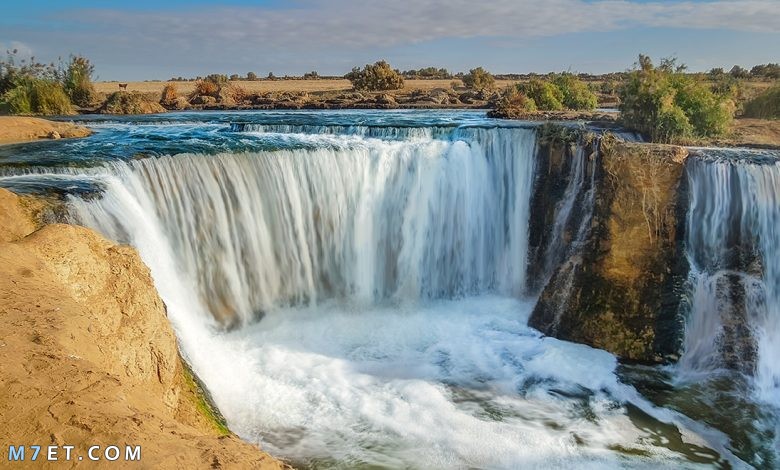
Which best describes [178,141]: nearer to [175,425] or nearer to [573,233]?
[573,233]

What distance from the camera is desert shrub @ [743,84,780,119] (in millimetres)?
16375

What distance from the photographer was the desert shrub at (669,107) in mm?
13516

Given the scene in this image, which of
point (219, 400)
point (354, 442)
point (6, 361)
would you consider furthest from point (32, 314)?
point (354, 442)

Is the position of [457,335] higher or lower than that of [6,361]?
lower

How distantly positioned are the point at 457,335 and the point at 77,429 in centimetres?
835

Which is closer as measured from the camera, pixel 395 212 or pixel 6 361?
pixel 6 361

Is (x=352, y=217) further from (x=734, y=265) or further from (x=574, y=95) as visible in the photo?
(x=574, y=95)

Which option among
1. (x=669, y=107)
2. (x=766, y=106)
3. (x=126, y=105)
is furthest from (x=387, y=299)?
(x=126, y=105)

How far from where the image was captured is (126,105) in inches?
982

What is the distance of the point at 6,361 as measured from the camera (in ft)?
14.2

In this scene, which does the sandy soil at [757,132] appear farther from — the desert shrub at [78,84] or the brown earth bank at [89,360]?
the desert shrub at [78,84]

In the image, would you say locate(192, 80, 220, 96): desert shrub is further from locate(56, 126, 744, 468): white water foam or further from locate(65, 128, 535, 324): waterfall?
locate(65, 128, 535, 324): waterfall

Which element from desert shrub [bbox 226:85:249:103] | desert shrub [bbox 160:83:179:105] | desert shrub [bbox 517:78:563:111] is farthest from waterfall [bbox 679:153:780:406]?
desert shrub [bbox 226:85:249:103]

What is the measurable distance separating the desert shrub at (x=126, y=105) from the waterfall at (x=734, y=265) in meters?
22.4
